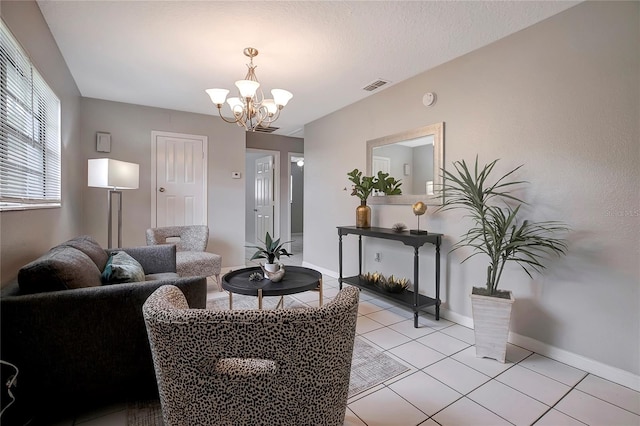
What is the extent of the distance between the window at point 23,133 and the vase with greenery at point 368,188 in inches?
107

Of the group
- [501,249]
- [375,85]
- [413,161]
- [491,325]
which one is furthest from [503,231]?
[375,85]

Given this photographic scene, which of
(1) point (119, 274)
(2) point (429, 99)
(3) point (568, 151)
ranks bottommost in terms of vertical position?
(1) point (119, 274)

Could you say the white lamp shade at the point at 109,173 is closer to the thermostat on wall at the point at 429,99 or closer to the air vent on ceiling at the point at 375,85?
the air vent on ceiling at the point at 375,85

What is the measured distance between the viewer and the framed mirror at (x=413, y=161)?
113 inches

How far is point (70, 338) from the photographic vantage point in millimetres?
1312

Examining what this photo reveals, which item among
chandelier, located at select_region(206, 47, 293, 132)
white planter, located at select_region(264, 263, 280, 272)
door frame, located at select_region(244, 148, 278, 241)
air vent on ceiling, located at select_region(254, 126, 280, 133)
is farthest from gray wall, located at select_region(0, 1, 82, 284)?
door frame, located at select_region(244, 148, 278, 241)

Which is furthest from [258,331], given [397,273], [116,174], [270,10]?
[116,174]

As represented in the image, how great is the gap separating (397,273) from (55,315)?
2.89m

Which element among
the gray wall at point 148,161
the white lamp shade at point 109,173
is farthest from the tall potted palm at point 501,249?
the gray wall at point 148,161

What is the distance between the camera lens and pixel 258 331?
823 mm

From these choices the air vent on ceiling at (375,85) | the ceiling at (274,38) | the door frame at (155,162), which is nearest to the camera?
the ceiling at (274,38)

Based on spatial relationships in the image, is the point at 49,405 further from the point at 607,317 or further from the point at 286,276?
the point at 607,317

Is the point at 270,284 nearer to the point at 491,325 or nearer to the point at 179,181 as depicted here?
the point at 491,325

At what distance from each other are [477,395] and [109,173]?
3529 mm
